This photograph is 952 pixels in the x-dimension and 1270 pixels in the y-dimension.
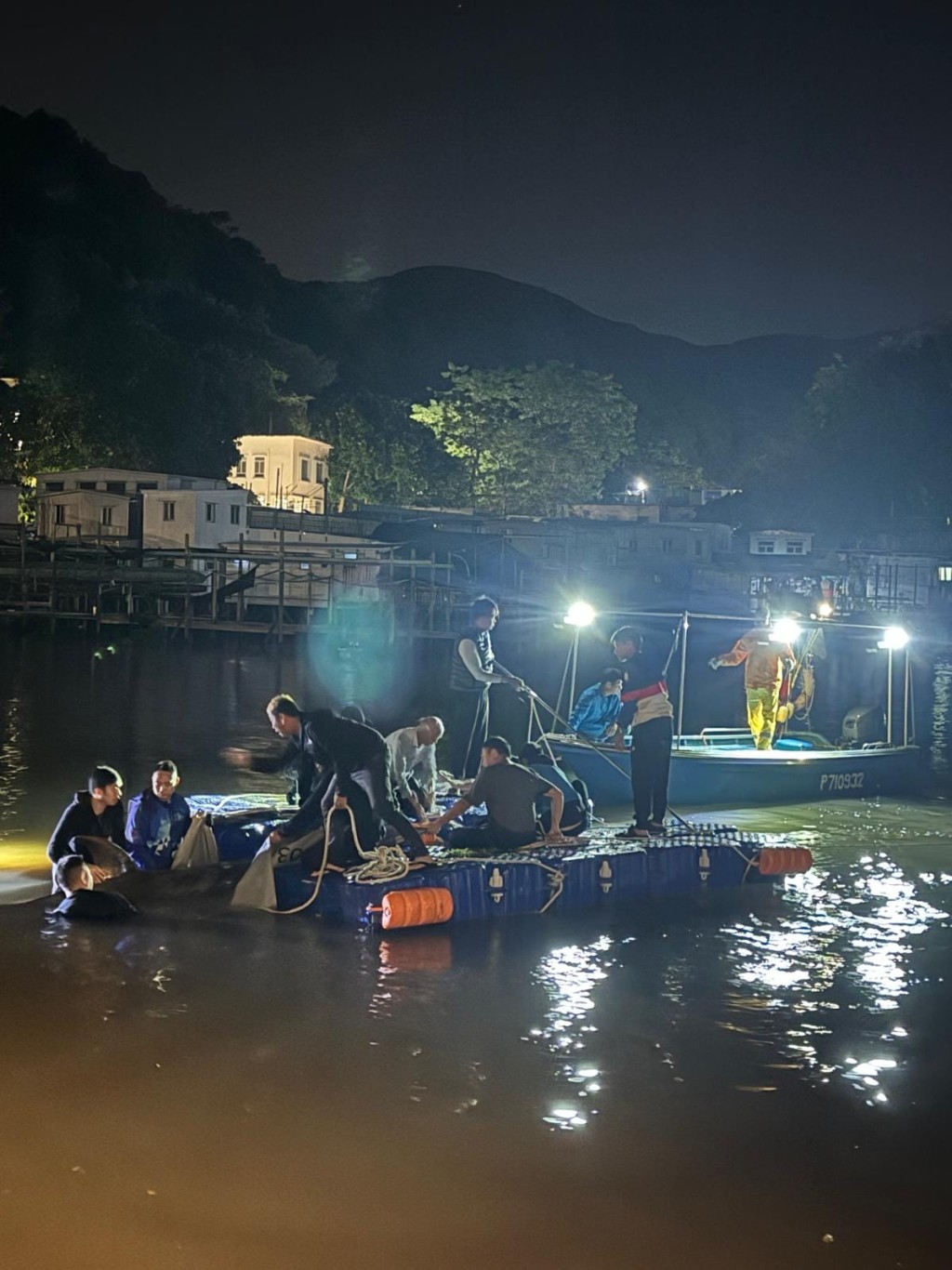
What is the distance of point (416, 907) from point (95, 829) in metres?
2.88

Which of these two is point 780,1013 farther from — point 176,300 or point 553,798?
point 176,300

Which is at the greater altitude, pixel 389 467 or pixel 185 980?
pixel 389 467

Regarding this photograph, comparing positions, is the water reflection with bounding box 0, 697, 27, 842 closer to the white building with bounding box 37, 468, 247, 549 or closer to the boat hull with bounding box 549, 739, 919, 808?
the boat hull with bounding box 549, 739, 919, 808

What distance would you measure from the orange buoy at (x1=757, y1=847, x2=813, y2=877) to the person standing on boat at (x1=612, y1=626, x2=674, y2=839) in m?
1.05

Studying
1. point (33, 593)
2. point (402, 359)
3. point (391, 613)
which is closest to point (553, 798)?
point (391, 613)

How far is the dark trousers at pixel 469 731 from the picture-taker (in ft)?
53.9

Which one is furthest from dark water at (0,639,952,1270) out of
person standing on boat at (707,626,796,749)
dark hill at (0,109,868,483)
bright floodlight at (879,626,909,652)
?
dark hill at (0,109,868,483)

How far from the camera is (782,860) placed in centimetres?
1460

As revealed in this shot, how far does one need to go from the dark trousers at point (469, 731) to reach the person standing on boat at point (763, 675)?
379 cm

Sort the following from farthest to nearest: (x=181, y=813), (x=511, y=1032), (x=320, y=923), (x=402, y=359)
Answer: (x=402, y=359) < (x=181, y=813) < (x=320, y=923) < (x=511, y=1032)

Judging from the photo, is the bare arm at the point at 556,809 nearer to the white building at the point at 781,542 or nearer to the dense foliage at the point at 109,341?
the dense foliage at the point at 109,341

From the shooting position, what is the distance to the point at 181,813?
42.8 ft

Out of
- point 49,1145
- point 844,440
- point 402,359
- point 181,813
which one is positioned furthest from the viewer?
point 402,359

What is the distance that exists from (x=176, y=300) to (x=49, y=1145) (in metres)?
81.7
